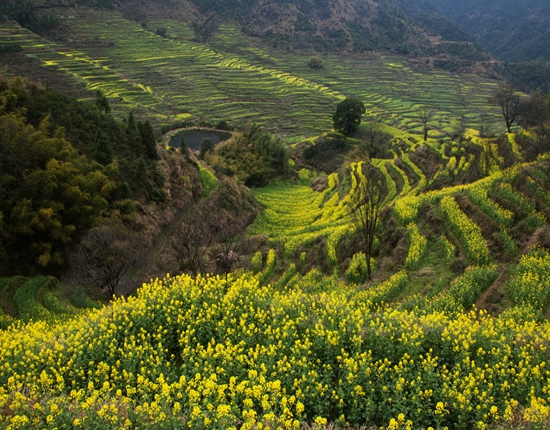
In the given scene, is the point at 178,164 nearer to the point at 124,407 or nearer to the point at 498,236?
the point at 498,236

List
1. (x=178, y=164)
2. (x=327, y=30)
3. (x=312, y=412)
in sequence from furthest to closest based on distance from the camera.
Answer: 1. (x=327, y=30)
2. (x=178, y=164)
3. (x=312, y=412)

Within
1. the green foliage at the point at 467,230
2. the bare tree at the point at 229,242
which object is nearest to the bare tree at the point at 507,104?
the green foliage at the point at 467,230

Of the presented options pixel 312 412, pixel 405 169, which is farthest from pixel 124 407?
pixel 405 169

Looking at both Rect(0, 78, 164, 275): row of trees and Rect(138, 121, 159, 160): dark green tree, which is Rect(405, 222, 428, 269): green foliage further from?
Rect(138, 121, 159, 160): dark green tree

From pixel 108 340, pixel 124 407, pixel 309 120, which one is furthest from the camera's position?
pixel 309 120

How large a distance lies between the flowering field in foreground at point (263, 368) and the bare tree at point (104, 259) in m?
12.4

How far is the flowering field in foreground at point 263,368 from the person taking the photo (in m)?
6.12

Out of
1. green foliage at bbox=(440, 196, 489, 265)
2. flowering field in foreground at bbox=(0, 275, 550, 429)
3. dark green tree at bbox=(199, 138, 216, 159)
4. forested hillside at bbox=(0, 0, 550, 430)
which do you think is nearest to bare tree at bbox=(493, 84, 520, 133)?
forested hillside at bbox=(0, 0, 550, 430)

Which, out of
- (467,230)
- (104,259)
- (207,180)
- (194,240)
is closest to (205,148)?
(207,180)

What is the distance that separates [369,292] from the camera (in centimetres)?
1605

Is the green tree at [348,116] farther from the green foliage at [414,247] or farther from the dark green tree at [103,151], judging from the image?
the green foliage at [414,247]

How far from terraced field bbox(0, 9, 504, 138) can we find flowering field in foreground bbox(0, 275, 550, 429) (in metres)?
68.0

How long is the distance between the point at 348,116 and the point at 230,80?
43514mm

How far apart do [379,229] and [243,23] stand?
15665cm
